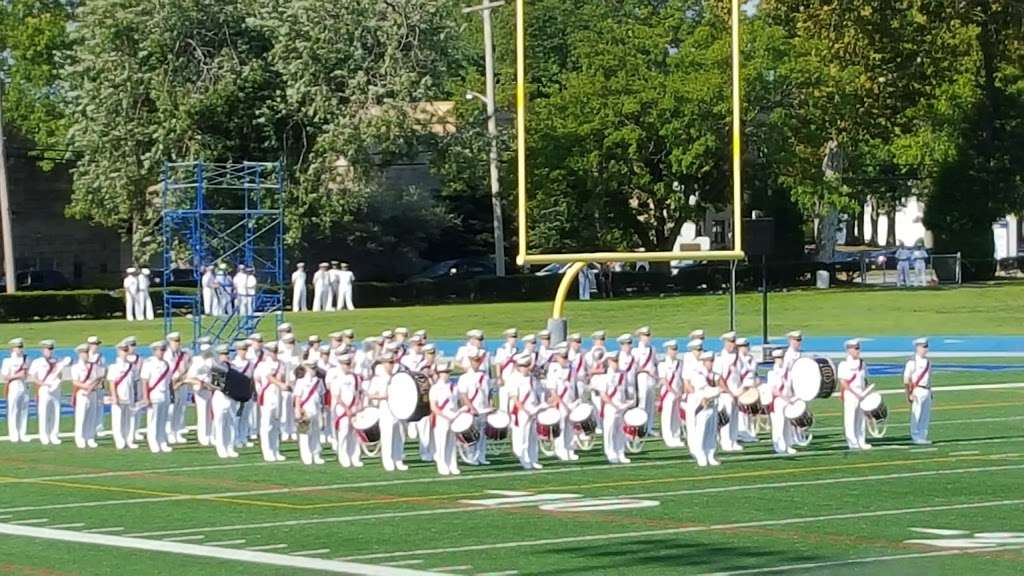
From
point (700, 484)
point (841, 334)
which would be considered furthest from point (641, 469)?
point (841, 334)

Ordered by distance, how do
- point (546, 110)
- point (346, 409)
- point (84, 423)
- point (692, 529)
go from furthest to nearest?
point (546, 110), point (84, 423), point (346, 409), point (692, 529)

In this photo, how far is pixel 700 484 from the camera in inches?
704

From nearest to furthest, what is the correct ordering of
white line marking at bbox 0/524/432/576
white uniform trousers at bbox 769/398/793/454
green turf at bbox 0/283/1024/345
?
white line marking at bbox 0/524/432/576, white uniform trousers at bbox 769/398/793/454, green turf at bbox 0/283/1024/345

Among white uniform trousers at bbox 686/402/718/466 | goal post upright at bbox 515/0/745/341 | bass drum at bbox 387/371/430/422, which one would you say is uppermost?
goal post upright at bbox 515/0/745/341

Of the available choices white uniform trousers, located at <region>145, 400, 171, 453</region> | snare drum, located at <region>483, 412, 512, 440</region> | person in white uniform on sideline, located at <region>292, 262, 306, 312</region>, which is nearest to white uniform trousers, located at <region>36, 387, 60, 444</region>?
white uniform trousers, located at <region>145, 400, 171, 453</region>

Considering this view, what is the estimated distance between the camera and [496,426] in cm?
1988

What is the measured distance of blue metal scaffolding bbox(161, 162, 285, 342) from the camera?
34062 millimetres

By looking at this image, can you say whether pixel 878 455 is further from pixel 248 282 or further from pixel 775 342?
pixel 248 282

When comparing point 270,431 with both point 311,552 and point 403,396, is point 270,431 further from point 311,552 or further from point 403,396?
point 311,552

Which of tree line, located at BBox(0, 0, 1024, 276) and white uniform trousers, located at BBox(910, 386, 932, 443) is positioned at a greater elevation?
tree line, located at BBox(0, 0, 1024, 276)

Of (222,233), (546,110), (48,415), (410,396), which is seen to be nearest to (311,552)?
(410,396)

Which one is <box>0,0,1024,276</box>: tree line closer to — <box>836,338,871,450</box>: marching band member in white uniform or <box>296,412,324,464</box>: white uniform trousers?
<box>836,338,871,450</box>: marching band member in white uniform

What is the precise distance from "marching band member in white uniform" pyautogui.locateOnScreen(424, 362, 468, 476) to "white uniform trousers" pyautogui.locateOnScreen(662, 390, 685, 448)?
3171mm

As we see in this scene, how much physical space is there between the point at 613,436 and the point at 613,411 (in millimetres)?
263
